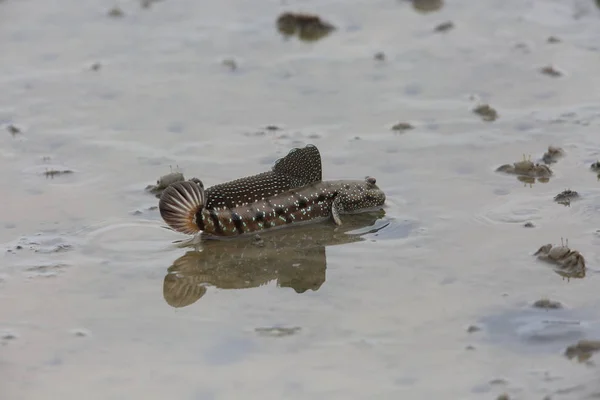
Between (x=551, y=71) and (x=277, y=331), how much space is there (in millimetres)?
4906

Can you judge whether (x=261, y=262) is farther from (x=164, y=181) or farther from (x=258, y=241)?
(x=164, y=181)

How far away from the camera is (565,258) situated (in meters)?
6.12

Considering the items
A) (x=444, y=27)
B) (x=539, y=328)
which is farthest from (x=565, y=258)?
(x=444, y=27)

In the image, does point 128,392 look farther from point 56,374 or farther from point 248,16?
point 248,16

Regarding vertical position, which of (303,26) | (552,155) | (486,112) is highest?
(303,26)

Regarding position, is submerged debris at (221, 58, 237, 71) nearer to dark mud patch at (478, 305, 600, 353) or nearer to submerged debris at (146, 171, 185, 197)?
submerged debris at (146, 171, 185, 197)

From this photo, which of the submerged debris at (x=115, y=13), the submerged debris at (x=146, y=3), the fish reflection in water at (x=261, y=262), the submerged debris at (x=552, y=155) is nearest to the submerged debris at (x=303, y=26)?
the submerged debris at (x=146, y=3)

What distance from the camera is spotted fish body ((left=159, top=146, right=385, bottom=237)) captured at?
6.46 meters

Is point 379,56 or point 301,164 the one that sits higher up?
point 379,56

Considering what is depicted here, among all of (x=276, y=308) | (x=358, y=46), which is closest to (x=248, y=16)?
(x=358, y=46)

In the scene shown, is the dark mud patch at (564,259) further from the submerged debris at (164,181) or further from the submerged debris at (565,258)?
the submerged debris at (164,181)

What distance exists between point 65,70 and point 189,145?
223cm

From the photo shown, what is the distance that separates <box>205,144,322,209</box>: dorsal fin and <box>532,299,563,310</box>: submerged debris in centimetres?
188

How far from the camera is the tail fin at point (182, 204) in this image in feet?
21.0
